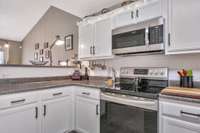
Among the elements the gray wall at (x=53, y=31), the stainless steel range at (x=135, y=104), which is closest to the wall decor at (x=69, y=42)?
the gray wall at (x=53, y=31)

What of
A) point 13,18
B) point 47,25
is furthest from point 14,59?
point 47,25

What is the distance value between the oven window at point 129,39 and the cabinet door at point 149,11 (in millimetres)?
179

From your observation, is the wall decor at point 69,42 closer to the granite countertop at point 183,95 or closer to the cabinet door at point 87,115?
the cabinet door at point 87,115

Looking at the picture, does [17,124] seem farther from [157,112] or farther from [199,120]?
[199,120]

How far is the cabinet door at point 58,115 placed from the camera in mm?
1880

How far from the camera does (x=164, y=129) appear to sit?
133cm

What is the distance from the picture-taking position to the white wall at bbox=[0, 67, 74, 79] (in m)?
2.07

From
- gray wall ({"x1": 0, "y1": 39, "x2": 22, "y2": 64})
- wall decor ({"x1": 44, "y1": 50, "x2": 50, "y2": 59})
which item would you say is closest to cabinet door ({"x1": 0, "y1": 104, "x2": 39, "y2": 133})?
wall decor ({"x1": 44, "y1": 50, "x2": 50, "y2": 59})

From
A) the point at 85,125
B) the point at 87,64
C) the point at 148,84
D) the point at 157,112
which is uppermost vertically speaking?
the point at 87,64

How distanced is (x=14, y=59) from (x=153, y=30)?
6.07 metres

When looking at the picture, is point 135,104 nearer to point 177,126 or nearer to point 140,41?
point 177,126

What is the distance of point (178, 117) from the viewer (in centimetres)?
126

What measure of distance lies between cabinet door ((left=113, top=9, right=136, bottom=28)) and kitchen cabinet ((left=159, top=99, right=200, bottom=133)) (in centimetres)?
120

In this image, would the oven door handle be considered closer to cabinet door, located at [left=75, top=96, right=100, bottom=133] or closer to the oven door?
the oven door
